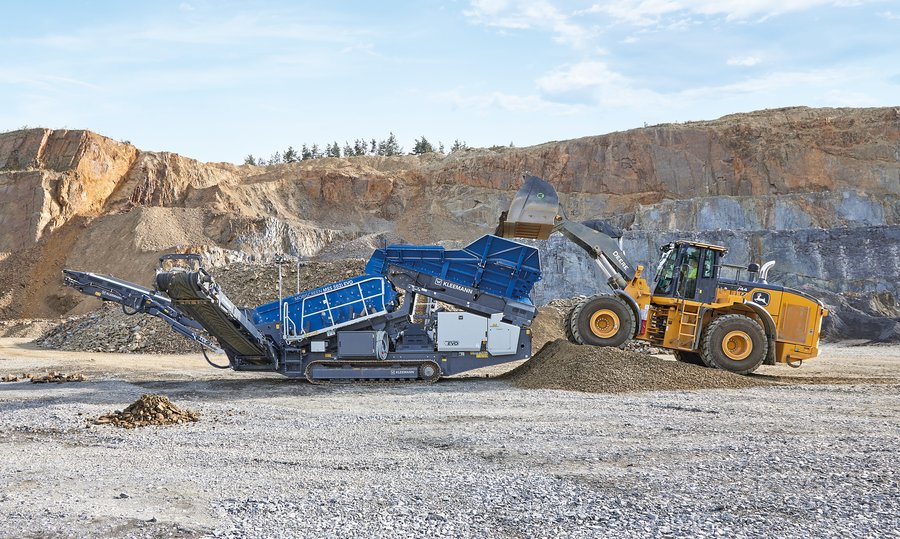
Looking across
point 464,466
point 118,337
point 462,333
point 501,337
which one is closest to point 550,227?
point 501,337

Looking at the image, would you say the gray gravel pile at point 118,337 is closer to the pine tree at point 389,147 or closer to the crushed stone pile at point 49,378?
the crushed stone pile at point 49,378

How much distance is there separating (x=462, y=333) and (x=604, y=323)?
2.66 meters

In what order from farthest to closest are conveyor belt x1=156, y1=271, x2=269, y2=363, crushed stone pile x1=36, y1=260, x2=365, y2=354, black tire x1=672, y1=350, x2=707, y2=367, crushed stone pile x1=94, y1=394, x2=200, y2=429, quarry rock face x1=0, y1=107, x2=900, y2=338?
quarry rock face x1=0, y1=107, x2=900, y2=338
crushed stone pile x1=36, y1=260, x2=365, y2=354
black tire x1=672, y1=350, x2=707, y2=367
conveyor belt x1=156, y1=271, x2=269, y2=363
crushed stone pile x1=94, y1=394, x2=200, y2=429

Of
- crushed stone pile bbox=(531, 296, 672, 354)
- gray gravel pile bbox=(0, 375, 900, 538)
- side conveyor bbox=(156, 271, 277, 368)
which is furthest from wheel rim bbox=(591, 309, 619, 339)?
crushed stone pile bbox=(531, 296, 672, 354)

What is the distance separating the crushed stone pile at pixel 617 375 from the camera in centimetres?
1264

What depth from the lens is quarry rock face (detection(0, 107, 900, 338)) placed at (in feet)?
113

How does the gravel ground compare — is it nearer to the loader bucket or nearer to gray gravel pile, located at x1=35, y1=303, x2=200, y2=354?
the loader bucket

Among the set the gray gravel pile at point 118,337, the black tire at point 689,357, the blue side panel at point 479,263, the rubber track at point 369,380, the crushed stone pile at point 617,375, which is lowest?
the gray gravel pile at point 118,337

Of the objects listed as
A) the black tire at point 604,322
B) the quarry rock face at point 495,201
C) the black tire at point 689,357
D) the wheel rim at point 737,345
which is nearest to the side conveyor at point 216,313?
the black tire at point 604,322

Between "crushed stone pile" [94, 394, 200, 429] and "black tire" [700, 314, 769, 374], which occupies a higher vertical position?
"black tire" [700, 314, 769, 374]

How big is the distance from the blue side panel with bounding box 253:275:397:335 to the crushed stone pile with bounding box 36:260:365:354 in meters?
11.1

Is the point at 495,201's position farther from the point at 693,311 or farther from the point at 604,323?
the point at 693,311

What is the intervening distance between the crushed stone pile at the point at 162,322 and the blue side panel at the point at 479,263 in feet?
38.9

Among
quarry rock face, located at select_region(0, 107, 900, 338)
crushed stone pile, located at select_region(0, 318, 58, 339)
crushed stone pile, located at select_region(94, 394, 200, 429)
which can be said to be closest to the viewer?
crushed stone pile, located at select_region(94, 394, 200, 429)
